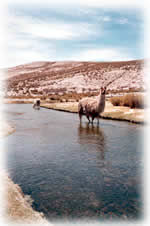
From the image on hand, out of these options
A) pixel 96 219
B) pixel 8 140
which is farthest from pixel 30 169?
pixel 8 140

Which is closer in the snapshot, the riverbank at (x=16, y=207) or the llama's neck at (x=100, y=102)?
the riverbank at (x=16, y=207)

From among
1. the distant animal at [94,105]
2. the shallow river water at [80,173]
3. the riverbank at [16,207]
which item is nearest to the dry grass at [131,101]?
the distant animal at [94,105]

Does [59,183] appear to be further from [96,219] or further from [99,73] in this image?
[99,73]

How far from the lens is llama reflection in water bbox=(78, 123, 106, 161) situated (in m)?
12.0

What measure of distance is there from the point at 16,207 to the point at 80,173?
323cm

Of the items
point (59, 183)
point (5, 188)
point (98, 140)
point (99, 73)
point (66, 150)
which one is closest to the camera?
point (5, 188)

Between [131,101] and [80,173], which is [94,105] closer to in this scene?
[80,173]

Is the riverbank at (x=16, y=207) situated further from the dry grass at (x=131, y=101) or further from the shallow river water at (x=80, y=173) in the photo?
the dry grass at (x=131, y=101)

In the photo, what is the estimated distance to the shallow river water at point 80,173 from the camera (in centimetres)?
654

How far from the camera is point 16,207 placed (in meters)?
6.14

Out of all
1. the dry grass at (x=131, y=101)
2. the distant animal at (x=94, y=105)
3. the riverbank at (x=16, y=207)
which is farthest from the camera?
the dry grass at (x=131, y=101)

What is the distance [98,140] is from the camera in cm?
1432

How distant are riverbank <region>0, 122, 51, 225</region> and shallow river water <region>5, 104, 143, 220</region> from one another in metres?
0.26

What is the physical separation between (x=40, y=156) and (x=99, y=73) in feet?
302
